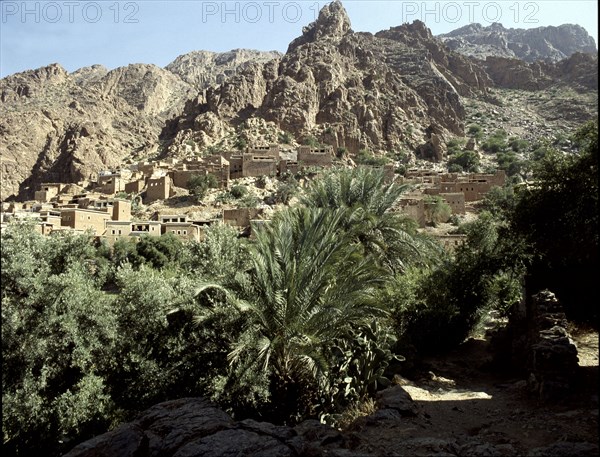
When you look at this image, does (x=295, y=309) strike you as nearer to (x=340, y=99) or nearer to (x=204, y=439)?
(x=204, y=439)

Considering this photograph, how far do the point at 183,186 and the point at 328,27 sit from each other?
8600 cm

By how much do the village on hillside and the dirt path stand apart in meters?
23.8

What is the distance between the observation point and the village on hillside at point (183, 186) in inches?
1444

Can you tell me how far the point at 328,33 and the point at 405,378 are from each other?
12340cm

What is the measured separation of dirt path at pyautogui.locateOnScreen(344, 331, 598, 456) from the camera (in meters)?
5.07

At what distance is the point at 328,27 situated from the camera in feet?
397

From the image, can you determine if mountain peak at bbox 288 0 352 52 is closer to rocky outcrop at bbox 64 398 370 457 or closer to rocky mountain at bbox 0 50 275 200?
rocky mountain at bbox 0 50 275 200

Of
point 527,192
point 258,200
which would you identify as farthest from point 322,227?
point 258,200

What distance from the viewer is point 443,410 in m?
7.59

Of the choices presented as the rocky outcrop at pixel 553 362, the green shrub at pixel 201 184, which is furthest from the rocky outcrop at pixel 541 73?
the rocky outcrop at pixel 553 362

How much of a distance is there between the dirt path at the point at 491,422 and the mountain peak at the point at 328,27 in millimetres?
120191

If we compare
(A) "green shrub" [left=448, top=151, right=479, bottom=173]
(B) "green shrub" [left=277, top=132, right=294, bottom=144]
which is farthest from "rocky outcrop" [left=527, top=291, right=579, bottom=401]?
(B) "green shrub" [left=277, top=132, right=294, bottom=144]

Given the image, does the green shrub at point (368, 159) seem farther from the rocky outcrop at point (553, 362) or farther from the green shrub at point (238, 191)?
the rocky outcrop at point (553, 362)

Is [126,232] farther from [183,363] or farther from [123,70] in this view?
[123,70]
